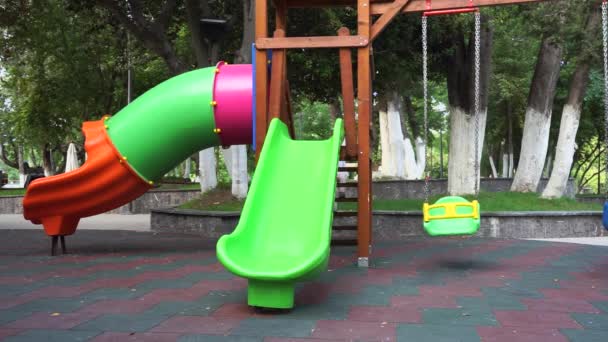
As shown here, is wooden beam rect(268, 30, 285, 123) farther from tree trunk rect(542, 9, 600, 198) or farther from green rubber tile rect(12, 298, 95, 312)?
tree trunk rect(542, 9, 600, 198)

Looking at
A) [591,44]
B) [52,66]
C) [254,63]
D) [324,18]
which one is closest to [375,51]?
[324,18]

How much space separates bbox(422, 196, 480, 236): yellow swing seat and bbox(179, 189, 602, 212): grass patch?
5.69m

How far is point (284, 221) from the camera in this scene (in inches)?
255

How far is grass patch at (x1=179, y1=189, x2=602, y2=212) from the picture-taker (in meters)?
13.9

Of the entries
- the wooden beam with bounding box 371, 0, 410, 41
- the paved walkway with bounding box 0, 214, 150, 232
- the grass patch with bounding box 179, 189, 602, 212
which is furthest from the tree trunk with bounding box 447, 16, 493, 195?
the paved walkway with bounding box 0, 214, 150, 232

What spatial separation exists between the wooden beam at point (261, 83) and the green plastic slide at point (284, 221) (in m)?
0.57

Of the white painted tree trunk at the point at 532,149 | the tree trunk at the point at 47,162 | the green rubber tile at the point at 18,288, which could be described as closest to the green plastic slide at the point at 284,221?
the green rubber tile at the point at 18,288

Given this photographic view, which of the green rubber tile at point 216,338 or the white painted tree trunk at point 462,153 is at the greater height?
the white painted tree trunk at point 462,153

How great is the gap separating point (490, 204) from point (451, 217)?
6.47m

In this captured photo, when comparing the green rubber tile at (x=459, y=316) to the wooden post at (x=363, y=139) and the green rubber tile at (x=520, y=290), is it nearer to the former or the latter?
the green rubber tile at (x=520, y=290)

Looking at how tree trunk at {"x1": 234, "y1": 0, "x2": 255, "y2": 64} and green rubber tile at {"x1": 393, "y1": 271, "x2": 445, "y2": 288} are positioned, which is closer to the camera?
green rubber tile at {"x1": 393, "y1": 271, "x2": 445, "y2": 288}

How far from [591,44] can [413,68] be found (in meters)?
5.53

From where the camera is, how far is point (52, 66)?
76.6ft

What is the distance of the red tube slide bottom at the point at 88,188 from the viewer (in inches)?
378
